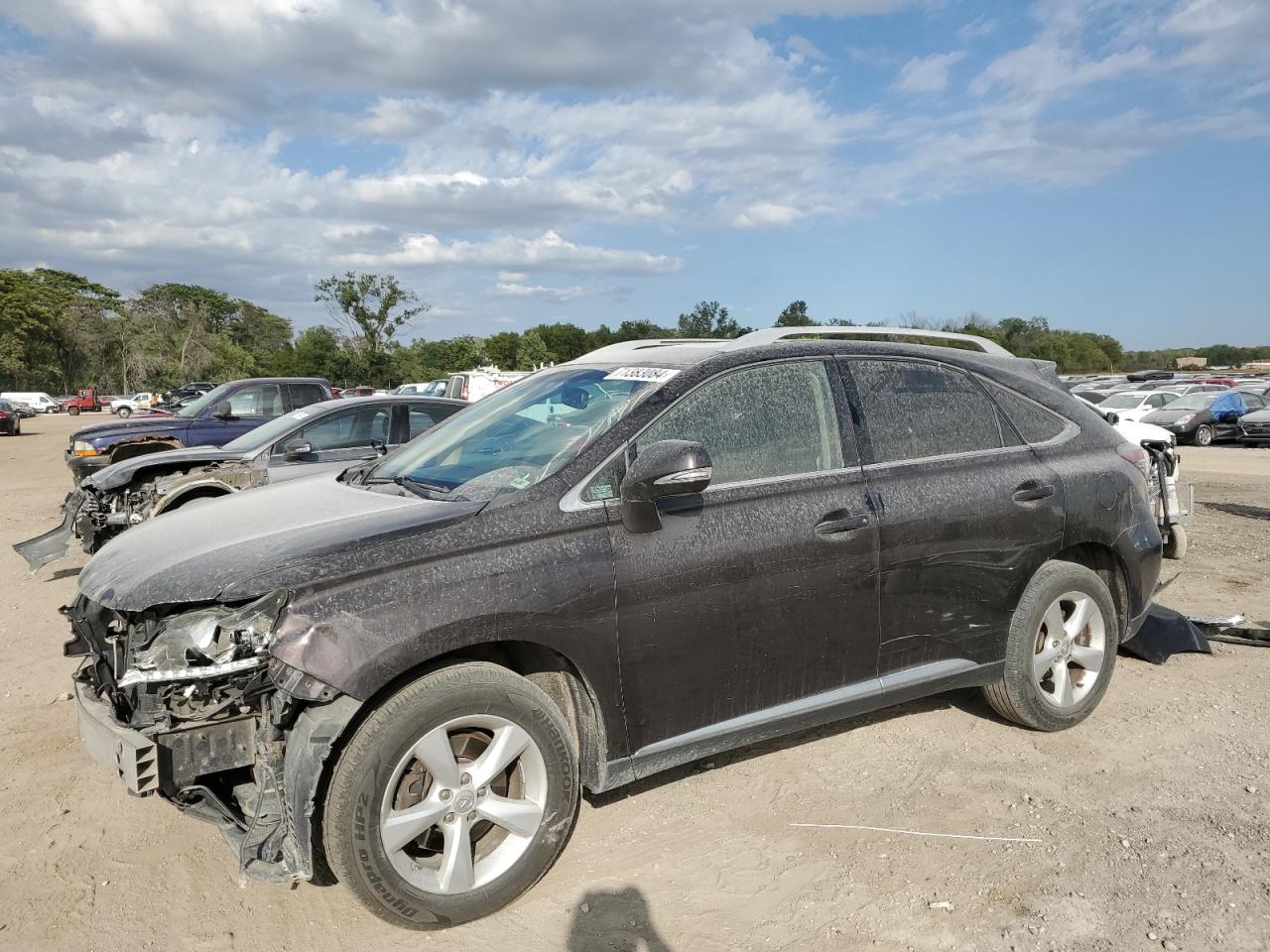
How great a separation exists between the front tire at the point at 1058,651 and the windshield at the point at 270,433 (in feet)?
22.6

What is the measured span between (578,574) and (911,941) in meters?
1.56

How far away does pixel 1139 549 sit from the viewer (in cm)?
455

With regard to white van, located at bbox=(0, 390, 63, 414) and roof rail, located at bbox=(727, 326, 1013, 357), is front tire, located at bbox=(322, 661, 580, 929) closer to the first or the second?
roof rail, located at bbox=(727, 326, 1013, 357)

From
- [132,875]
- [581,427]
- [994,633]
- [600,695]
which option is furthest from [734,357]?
[132,875]

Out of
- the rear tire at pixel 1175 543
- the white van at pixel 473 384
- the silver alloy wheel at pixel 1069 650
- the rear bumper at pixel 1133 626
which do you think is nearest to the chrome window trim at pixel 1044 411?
the silver alloy wheel at pixel 1069 650

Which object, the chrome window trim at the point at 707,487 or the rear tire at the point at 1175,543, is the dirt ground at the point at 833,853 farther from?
the rear tire at the point at 1175,543

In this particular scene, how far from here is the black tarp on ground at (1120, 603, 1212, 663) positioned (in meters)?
5.42

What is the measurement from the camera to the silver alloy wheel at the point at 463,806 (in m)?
2.83

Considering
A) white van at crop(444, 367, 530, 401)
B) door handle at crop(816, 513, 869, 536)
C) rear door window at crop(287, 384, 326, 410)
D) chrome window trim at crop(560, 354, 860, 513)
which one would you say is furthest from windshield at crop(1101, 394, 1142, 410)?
door handle at crop(816, 513, 869, 536)

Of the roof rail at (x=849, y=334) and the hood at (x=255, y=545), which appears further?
the roof rail at (x=849, y=334)

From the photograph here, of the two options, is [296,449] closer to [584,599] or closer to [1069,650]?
[584,599]

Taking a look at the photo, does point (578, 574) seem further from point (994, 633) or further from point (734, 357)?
point (994, 633)

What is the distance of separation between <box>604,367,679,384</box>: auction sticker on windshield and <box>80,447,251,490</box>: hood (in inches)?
225

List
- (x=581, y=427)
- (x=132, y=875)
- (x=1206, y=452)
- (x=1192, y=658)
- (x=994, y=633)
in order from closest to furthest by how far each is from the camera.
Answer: (x=132, y=875) < (x=581, y=427) < (x=994, y=633) < (x=1192, y=658) < (x=1206, y=452)
